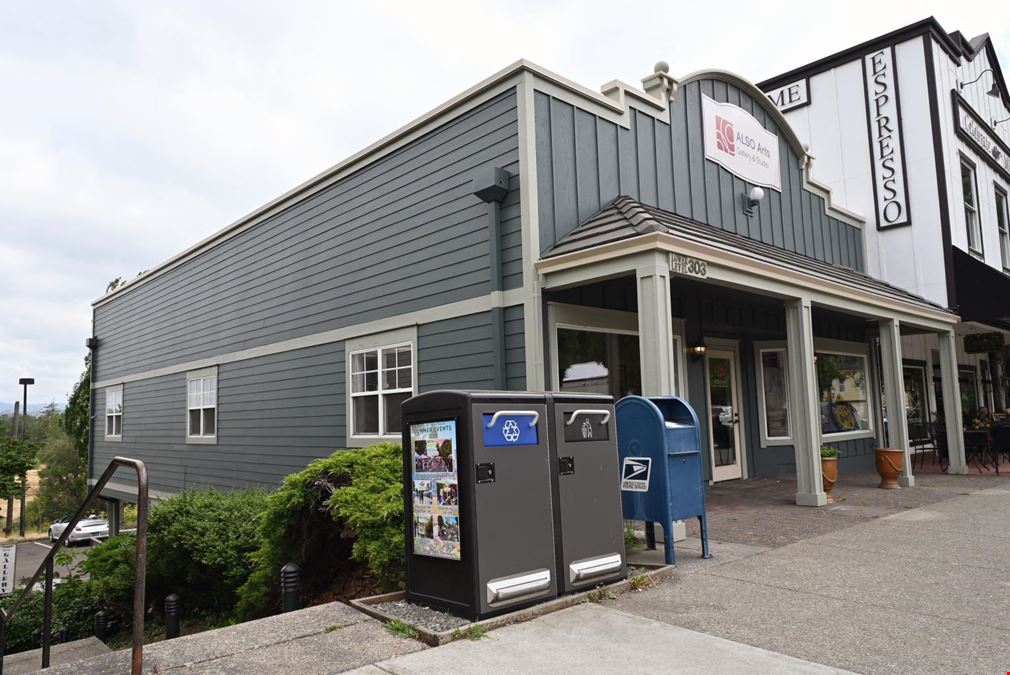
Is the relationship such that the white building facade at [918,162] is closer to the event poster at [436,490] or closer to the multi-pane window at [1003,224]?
the multi-pane window at [1003,224]

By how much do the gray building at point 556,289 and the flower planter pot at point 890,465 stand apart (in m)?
0.37

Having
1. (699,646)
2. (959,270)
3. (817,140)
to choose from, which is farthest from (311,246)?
(959,270)

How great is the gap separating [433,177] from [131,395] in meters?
13.3

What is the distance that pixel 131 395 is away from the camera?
61.2 ft

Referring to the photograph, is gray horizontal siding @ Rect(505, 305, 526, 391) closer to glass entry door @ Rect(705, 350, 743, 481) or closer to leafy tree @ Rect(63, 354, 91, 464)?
glass entry door @ Rect(705, 350, 743, 481)

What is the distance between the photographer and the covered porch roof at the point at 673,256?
703cm

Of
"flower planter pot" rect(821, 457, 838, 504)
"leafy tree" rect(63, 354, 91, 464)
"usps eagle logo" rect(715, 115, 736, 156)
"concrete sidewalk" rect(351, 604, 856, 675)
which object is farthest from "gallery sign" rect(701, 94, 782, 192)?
"leafy tree" rect(63, 354, 91, 464)

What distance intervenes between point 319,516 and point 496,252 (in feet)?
11.7

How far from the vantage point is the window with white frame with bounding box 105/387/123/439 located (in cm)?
1938

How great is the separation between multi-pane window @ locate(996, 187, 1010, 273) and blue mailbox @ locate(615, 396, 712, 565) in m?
16.5

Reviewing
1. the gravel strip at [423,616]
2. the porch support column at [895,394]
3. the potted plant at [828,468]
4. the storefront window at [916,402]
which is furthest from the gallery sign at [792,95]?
the gravel strip at [423,616]

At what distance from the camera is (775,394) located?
12.6 m

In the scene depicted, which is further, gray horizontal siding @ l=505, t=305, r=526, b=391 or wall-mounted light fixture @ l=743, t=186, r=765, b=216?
wall-mounted light fixture @ l=743, t=186, r=765, b=216

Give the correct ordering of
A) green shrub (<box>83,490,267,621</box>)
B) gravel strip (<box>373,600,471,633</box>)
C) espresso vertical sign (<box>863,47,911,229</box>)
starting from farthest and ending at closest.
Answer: espresso vertical sign (<box>863,47,911,229</box>) → green shrub (<box>83,490,267,621</box>) → gravel strip (<box>373,600,471,633</box>)
